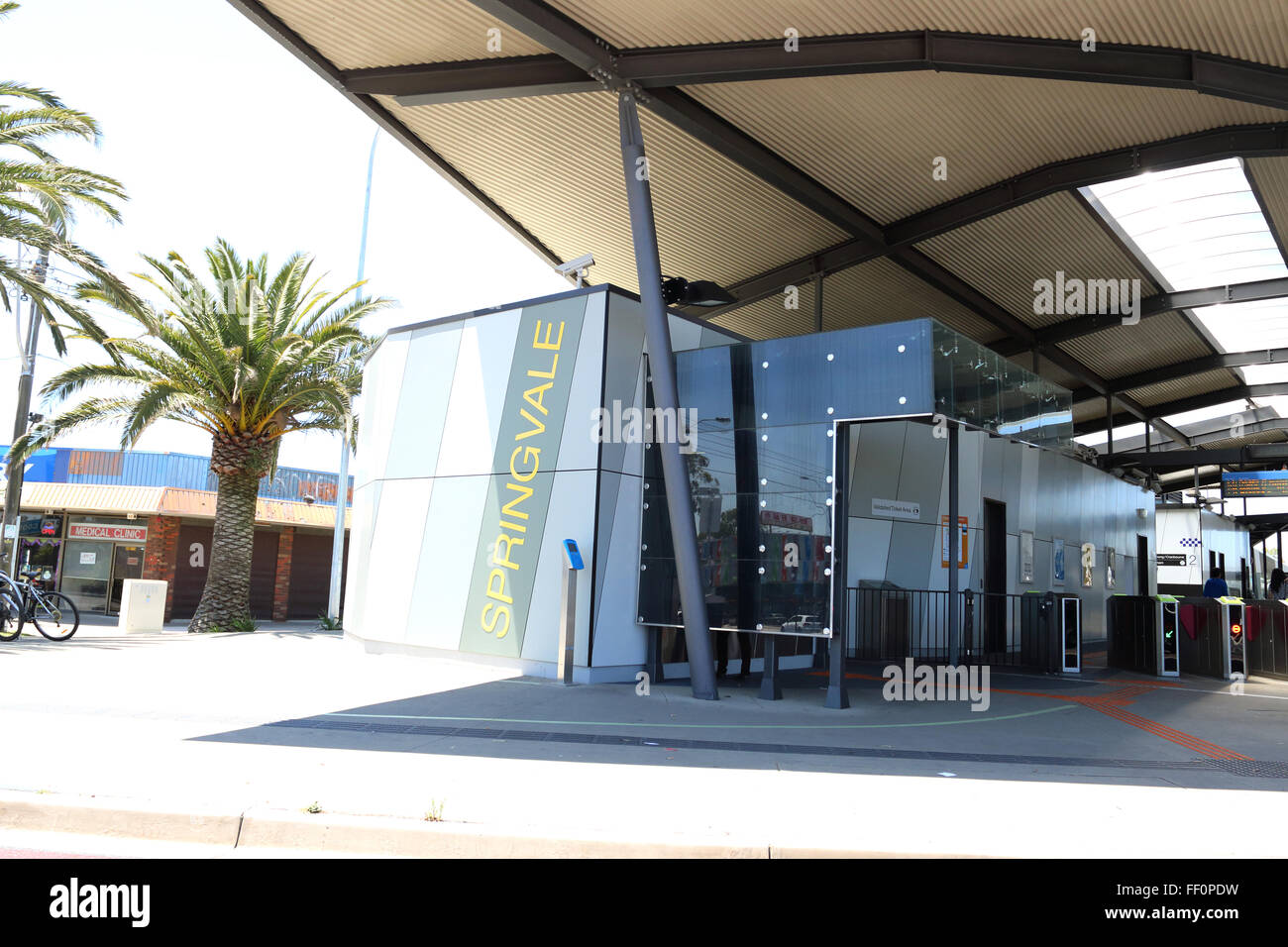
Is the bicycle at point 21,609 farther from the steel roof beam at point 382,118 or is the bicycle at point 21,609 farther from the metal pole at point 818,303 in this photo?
the metal pole at point 818,303

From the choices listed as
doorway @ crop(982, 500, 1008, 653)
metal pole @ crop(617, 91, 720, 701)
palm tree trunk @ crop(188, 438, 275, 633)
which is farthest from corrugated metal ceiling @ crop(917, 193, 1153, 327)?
palm tree trunk @ crop(188, 438, 275, 633)

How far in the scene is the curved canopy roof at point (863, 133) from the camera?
954cm

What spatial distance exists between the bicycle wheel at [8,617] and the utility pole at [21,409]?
449cm

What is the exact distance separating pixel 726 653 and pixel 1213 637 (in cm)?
940

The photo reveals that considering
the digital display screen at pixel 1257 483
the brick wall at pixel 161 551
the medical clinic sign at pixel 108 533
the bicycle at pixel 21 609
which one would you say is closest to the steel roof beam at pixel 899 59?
the bicycle at pixel 21 609

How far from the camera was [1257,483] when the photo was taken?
78.7 ft

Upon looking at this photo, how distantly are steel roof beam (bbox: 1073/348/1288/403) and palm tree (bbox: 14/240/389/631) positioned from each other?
20775 millimetres

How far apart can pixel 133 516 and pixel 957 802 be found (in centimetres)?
2485

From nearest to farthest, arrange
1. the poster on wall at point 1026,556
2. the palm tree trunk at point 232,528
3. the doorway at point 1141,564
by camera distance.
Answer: the palm tree trunk at point 232,528, the poster on wall at point 1026,556, the doorway at point 1141,564

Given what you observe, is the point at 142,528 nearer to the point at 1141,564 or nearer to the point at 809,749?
the point at 809,749

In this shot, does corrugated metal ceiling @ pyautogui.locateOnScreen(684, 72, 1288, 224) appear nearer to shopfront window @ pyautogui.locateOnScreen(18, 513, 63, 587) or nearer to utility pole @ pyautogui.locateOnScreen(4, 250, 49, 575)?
utility pole @ pyautogui.locateOnScreen(4, 250, 49, 575)

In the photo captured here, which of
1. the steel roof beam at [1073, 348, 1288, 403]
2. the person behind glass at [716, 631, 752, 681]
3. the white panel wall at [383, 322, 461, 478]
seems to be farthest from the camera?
the steel roof beam at [1073, 348, 1288, 403]

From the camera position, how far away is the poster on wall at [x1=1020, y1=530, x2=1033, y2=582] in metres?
19.9
